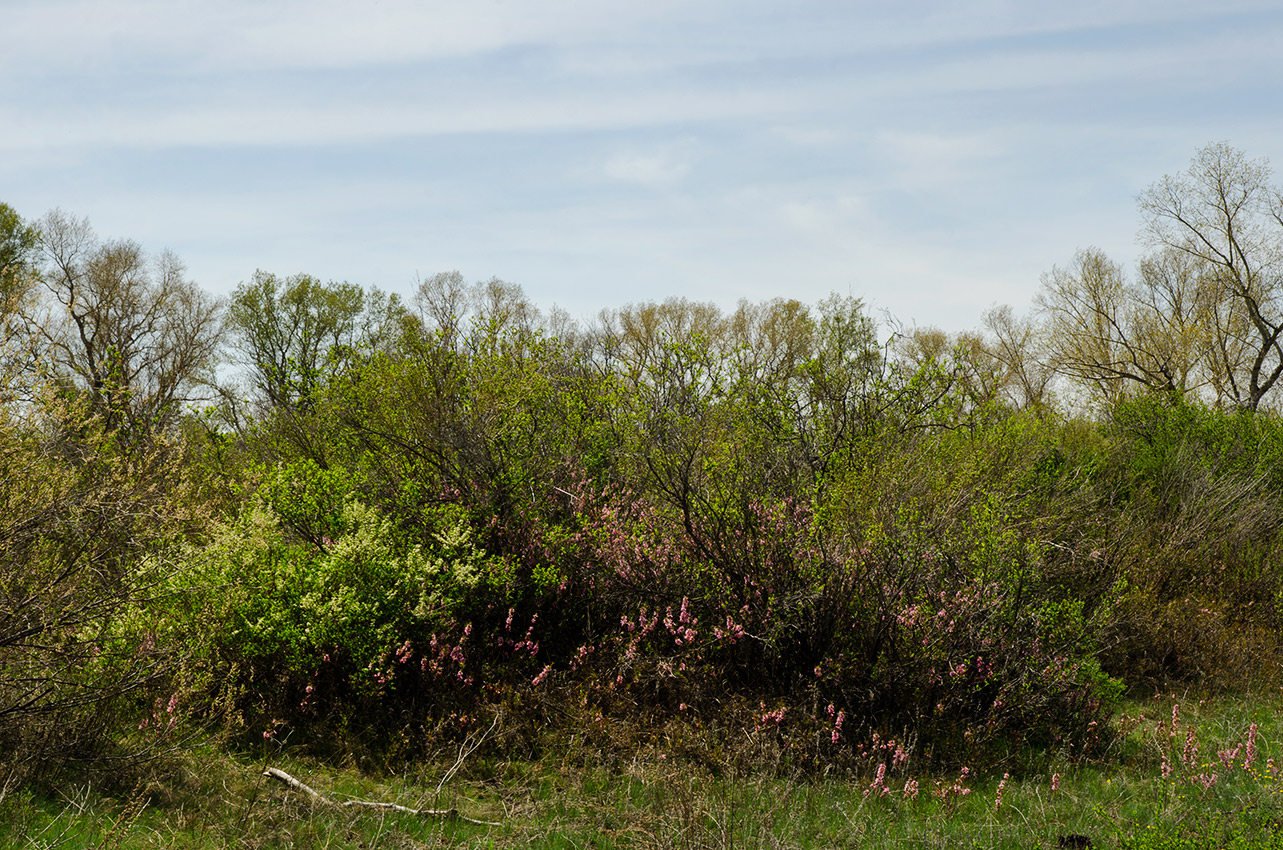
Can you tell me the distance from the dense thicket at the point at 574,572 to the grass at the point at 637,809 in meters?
0.41

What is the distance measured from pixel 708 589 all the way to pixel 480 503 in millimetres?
2749

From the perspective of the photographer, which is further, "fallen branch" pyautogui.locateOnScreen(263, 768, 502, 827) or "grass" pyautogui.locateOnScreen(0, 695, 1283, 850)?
"fallen branch" pyautogui.locateOnScreen(263, 768, 502, 827)

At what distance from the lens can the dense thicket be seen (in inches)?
239

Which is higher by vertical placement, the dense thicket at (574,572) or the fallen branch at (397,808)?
the dense thicket at (574,572)

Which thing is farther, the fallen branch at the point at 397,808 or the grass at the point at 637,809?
the fallen branch at the point at 397,808

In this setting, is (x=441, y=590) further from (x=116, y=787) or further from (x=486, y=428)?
(x=116, y=787)

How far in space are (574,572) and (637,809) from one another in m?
3.11

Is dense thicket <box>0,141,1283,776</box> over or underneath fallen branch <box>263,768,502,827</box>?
over

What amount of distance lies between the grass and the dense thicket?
0.41m

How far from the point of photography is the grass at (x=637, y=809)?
5.00 m

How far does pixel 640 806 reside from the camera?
5879 millimetres

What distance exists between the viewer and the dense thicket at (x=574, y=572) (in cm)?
606

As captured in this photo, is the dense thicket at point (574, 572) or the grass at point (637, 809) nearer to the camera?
the grass at point (637, 809)

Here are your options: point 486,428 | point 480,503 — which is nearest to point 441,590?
point 480,503
